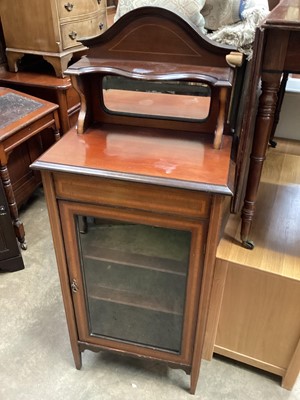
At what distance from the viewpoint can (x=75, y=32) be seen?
6.29 ft

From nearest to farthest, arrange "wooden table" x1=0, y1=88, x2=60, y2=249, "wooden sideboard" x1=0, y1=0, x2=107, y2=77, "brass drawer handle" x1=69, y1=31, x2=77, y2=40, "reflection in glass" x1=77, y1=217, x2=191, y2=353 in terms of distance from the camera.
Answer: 1. "reflection in glass" x1=77, y1=217, x2=191, y2=353
2. "wooden table" x1=0, y1=88, x2=60, y2=249
3. "wooden sideboard" x1=0, y1=0, x2=107, y2=77
4. "brass drawer handle" x1=69, y1=31, x2=77, y2=40

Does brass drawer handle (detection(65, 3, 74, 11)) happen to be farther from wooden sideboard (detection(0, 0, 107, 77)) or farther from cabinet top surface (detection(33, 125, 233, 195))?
cabinet top surface (detection(33, 125, 233, 195))

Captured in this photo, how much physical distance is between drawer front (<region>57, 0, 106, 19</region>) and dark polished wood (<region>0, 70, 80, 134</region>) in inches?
12.4

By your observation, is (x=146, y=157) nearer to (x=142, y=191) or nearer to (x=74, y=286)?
→ (x=142, y=191)

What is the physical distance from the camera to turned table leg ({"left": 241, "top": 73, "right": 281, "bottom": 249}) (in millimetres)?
859

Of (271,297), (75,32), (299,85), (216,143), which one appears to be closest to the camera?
(216,143)

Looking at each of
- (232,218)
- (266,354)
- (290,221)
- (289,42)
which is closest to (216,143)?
(289,42)

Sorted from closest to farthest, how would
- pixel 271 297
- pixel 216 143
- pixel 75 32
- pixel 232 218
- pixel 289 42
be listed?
pixel 289 42
pixel 216 143
pixel 271 297
pixel 232 218
pixel 75 32

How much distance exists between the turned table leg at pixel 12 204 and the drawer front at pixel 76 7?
2.86ft

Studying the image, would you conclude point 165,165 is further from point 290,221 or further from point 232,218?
point 290,221

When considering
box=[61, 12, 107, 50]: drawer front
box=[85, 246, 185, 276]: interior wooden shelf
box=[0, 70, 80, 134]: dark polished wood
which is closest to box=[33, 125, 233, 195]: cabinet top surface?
box=[85, 246, 185, 276]: interior wooden shelf

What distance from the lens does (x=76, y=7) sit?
1.88m

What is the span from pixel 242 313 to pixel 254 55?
806 mm

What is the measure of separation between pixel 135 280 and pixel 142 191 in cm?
38
